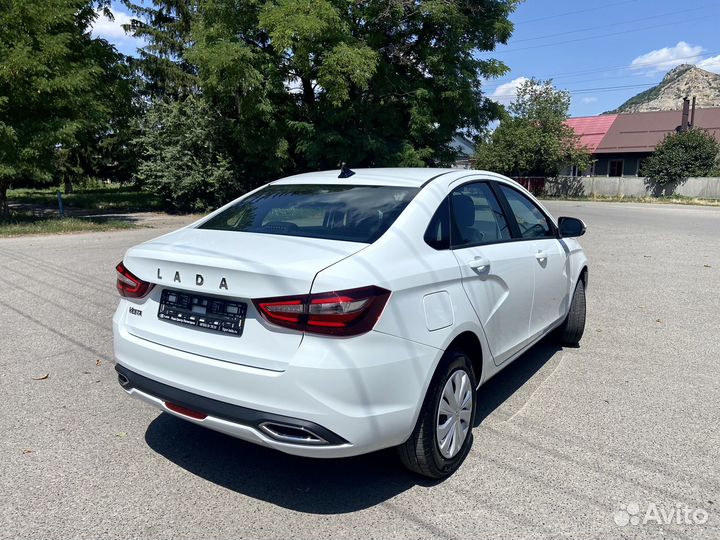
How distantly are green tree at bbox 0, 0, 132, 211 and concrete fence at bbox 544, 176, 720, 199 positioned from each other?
1348 inches

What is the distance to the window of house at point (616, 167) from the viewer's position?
150ft

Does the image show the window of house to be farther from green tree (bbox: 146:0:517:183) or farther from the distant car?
the distant car

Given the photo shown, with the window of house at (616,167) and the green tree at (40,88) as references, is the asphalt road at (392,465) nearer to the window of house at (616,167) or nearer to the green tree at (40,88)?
the green tree at (40,88)

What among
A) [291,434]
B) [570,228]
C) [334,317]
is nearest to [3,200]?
[570,228]

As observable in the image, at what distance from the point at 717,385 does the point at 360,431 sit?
354cm

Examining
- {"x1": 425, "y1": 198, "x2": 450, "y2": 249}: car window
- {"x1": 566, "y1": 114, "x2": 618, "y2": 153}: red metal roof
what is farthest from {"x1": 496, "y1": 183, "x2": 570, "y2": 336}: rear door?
{"x1": 566, "y1": 114, "x2": 618, "y2": 153}: red metal roof

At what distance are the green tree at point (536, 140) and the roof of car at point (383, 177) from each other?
38.5 m

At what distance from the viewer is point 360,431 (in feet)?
8.56

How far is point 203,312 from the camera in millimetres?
2848

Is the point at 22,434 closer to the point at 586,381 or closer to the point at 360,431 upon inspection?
the point at 360,431

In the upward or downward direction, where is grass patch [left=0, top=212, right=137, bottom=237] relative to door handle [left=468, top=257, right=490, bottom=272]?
downward

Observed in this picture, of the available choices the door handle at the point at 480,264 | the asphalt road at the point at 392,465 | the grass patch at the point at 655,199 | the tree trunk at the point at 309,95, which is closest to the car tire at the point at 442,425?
the asphalt road at the point at 392,465

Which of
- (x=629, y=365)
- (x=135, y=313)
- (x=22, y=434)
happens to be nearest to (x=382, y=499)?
(x=135, y=313)

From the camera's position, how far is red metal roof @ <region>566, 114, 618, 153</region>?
→ 151ft
